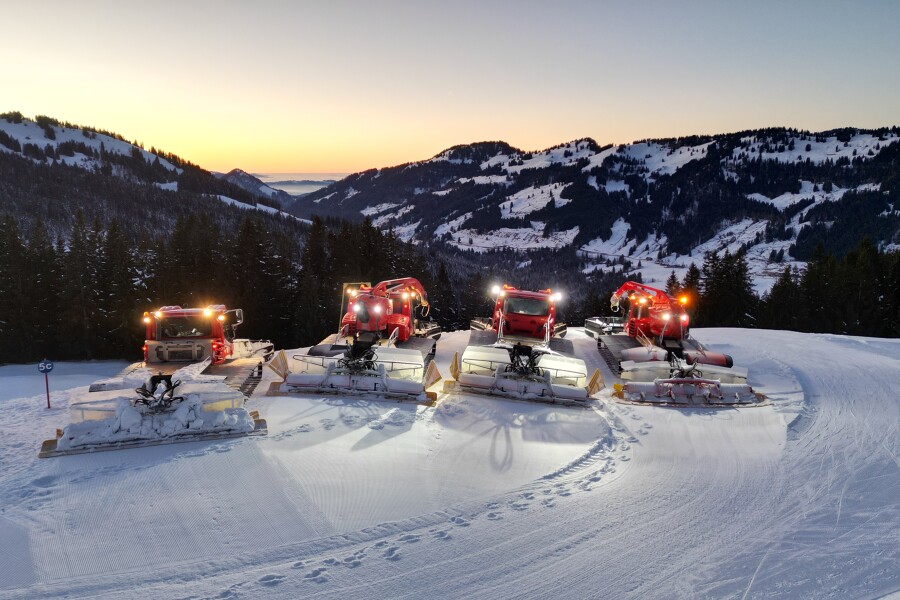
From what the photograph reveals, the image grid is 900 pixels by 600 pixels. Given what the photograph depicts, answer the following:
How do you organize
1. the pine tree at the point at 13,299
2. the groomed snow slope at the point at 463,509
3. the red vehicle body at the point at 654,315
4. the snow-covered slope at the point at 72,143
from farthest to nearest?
1. the snow-covered slope at the point at 72,143
2. the pine tree at the point at 13,299
3. the red vehicle body at the point at 654,315
4. the groomed snow slope at the point at 463,509

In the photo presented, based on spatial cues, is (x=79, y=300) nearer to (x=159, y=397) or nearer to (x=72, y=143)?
(x=159, y=397)

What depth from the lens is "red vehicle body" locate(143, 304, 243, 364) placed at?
15.4 metres

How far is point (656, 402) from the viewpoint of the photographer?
42.7ft

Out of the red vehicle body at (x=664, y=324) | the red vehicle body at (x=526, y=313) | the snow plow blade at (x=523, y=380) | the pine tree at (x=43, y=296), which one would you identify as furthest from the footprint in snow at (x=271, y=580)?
the pine tree at (x=43, y=296)

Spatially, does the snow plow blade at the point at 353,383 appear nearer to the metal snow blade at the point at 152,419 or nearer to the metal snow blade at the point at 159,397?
the metal snow blade at the point at 152,419

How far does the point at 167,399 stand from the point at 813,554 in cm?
1077

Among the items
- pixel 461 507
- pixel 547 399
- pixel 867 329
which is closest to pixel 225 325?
pixel 547 399

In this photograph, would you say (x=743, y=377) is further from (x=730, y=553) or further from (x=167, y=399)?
(x=167, y=399)

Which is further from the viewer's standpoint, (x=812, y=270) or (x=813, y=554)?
(x=812, y=270)

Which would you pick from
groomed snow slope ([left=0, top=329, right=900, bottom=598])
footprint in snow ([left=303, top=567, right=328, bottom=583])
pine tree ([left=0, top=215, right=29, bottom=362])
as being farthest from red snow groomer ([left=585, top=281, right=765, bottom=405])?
pine tree ([left=0, top=215, right=29, bottom=362])

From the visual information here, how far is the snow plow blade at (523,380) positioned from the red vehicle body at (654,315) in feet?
19.2

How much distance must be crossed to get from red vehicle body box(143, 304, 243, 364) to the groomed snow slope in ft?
12.3

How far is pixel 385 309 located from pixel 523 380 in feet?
22.1

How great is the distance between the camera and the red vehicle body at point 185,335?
15.4 meters
